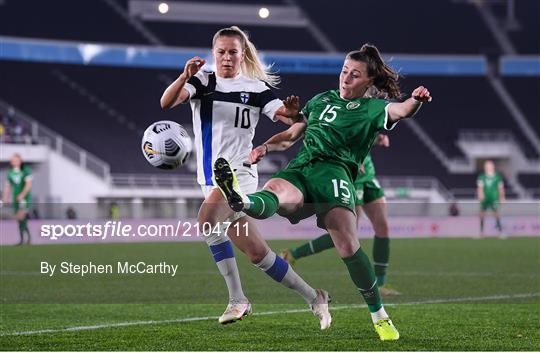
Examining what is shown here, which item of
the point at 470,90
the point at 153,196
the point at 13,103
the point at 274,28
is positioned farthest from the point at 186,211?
the point at 470,90

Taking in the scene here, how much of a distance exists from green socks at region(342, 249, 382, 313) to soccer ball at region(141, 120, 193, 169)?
1311 mm

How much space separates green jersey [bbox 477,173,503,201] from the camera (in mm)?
23516

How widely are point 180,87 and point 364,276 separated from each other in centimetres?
166

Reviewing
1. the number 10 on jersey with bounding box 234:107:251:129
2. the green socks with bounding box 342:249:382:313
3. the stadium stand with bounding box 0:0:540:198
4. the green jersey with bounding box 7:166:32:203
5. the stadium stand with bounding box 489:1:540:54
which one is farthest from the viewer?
the stadium stand with bounding box 489:1:540:54

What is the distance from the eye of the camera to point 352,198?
595 cm

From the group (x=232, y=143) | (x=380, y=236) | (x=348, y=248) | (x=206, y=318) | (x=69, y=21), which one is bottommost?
(x=206, y=318)

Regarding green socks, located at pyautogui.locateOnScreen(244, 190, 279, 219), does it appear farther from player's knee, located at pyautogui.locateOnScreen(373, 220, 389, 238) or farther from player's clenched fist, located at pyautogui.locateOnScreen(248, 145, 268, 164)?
player's knee, located at pyautogui.locateOnScreen(373, 220, 389, 238)

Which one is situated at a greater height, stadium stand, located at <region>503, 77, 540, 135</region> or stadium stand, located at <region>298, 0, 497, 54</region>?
stadium stand, located at <region>298, 0, 497, 54</region>

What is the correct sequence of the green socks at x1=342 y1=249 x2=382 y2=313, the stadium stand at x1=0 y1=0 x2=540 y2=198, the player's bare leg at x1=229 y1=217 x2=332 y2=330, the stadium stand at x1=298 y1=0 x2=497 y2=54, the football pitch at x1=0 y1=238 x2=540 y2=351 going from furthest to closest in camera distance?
the stadium stand at x1=298 y1=0 x2=497 y2=54 < the stadium stand at x1=0 y1=0 x2=540 y2=198 < the player's bare leg at x1=229 y1=217 x2=332 y2=330 < the green socks at x1=342 y1=249 x2=382 y2=313 < the football pitch at x1=0 y1=238 x2=540 y2=351

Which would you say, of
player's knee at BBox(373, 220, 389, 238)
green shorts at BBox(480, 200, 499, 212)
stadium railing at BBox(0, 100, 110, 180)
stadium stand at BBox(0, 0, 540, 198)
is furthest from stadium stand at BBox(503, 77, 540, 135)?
player's knee at BBox(373, 220, 389, 238)

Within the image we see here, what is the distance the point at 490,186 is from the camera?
77.8 feet

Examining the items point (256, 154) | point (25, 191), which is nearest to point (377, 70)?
point (256, 154)

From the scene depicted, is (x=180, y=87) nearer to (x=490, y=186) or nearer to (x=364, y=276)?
(x=364, y=276)

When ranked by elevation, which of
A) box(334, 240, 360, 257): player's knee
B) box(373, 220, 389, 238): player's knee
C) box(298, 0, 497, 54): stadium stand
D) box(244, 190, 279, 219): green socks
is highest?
box(298, 0, 497, 54): stadium stand
